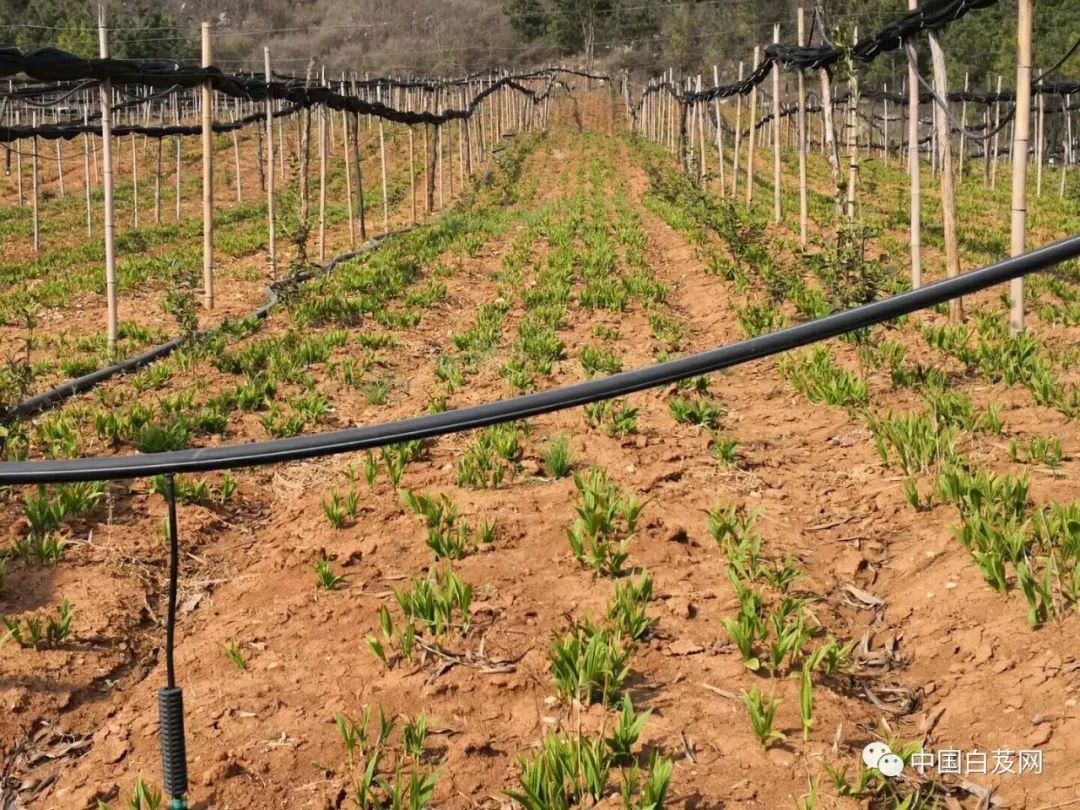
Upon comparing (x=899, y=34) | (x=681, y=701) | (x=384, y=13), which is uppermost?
(x=384, y=13)

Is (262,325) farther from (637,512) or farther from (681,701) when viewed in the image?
(681,701)

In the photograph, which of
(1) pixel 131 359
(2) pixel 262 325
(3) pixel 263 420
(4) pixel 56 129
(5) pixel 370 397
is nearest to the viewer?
(3) pixel 263 420

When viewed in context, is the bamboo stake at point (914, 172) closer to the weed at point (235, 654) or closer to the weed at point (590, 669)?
the weed at point (590, 669)

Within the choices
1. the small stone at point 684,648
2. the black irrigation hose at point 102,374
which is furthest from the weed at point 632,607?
the black irrigation hose at point 102,374

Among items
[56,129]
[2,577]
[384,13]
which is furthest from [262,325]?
[384,13]

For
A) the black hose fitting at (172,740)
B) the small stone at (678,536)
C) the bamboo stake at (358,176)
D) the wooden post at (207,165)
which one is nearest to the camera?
the black hose fitting at (172,740)

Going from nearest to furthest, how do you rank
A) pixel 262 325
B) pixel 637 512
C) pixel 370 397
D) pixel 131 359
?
pixel 637 512, pixel 370 397, pixel 131 359, pixel 262 325

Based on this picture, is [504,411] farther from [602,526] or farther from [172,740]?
[602,526]

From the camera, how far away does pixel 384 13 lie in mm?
116312

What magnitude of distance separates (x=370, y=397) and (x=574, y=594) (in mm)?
3419

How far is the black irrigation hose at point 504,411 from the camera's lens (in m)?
1.70

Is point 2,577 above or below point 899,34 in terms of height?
below

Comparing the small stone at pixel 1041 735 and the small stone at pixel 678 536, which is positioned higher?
the small stone at pixel 678 536
